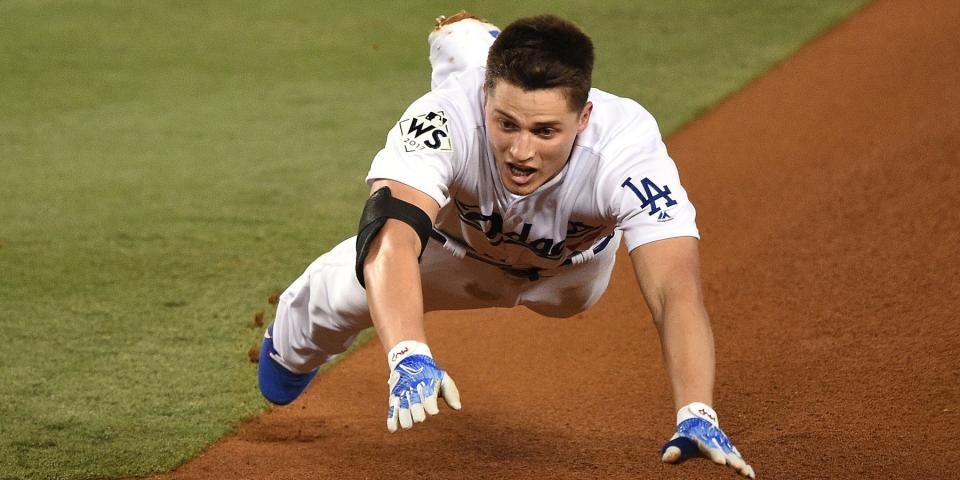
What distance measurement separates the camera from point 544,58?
344 cm

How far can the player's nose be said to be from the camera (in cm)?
350

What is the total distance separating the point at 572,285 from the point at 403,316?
160cm

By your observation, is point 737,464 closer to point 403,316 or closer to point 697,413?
point 697,413

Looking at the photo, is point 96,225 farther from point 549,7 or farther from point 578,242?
point 549,7

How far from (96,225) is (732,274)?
3.98 m

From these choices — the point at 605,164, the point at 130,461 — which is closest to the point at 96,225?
the point at 130,461

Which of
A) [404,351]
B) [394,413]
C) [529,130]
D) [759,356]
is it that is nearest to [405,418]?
[394,413]

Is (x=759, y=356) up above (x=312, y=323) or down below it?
below

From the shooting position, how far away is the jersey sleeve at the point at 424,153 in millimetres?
3416

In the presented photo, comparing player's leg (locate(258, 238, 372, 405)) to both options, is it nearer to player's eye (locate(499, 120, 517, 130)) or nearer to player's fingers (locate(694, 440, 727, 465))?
player's eye (locate(499, 120, 517, 130))

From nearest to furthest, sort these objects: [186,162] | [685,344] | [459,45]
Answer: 1. [685,344]
2. [459,45]
3. [186,162]

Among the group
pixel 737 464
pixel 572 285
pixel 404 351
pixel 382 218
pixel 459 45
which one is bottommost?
pixel 572 285

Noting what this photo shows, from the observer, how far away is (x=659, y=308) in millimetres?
3318

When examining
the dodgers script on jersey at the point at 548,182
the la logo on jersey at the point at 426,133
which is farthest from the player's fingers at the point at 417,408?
the la logo on jersey at the point at 426,133
